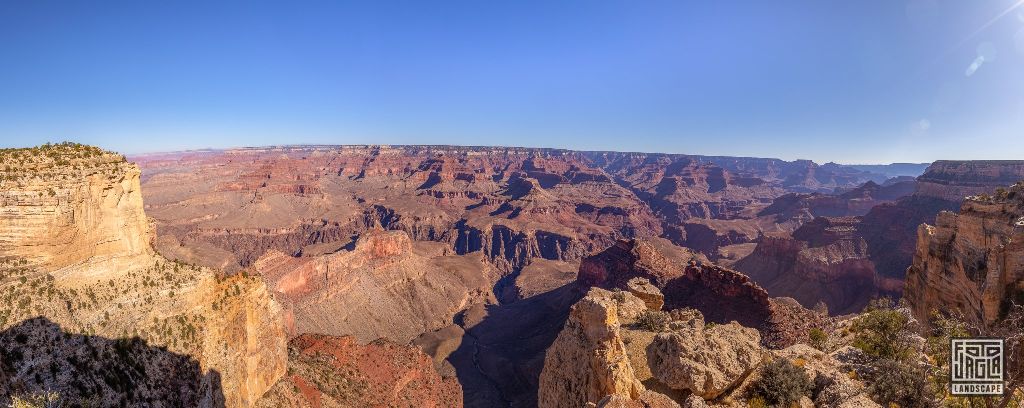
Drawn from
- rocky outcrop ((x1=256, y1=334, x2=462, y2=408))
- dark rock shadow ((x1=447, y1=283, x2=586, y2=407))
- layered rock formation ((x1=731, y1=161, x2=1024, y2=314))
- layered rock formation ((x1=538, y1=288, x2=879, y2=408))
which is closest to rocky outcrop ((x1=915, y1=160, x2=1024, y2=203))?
layered rock formation ((x1=731, y1=161, x2=1024, y2=314))

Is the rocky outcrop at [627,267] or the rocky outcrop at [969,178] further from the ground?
the rocky outcrop at [969,178]

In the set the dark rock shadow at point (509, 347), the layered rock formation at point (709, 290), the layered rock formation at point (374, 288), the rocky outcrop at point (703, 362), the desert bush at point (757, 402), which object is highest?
the rocky outcrop at point (703, 362)

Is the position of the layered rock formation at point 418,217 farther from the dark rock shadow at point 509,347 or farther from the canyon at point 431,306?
the dark rock shadow at point 509,347

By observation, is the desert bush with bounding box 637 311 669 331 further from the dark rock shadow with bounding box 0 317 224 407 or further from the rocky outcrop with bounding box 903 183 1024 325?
the dark rock shadow with bounding box 0 317 224 407

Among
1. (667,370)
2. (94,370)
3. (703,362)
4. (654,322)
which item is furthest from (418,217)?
(703,362)

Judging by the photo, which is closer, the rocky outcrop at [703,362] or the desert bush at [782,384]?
the rocky outcrop at [703,362]

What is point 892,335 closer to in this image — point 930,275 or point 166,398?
point 930,275

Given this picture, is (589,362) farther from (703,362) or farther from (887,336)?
(887,336)

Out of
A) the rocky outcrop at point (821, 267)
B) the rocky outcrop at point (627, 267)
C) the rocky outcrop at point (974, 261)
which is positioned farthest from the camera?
the rocky outcrop at point (821, 267)

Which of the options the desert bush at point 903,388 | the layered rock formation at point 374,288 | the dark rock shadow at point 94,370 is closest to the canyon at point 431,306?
the dark rock shadow at point 94,370
